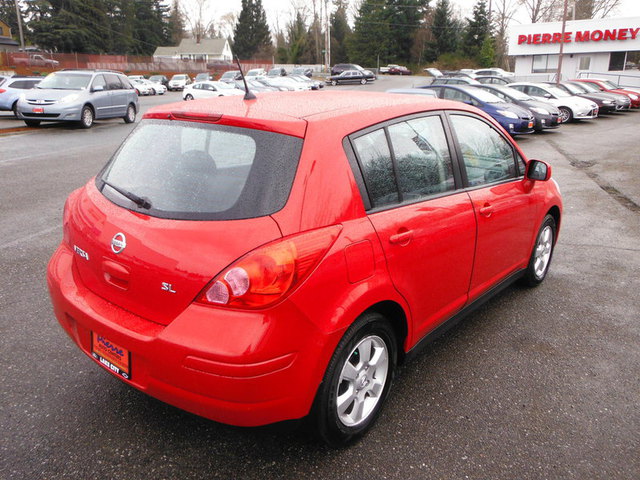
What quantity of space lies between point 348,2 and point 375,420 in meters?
105

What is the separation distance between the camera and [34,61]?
160 ft

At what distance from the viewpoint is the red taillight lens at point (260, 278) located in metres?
2.09

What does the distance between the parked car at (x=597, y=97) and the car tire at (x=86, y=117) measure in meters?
18.8

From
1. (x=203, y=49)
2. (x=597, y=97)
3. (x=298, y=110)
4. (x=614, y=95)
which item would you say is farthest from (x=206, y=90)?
(x=203, y=49)

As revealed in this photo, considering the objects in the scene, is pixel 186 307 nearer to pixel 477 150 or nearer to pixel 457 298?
pixel 457 298

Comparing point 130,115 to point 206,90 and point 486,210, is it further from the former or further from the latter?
point 486,210

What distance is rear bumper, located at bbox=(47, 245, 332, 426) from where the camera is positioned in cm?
207

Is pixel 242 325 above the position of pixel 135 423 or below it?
above

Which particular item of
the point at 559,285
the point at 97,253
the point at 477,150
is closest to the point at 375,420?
the point at 97,253

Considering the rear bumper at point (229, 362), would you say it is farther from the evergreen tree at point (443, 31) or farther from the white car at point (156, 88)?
the evergreen tree at point (443, 31)

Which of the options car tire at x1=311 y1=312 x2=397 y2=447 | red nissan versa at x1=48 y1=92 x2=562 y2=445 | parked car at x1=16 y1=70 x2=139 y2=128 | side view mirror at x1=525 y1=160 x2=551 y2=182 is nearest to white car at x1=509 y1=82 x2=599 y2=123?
parked car at x1=16 y1=70 x2=139 y2=128

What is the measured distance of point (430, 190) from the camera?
298 cm

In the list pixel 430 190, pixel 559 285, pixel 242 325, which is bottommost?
pixel 559 285

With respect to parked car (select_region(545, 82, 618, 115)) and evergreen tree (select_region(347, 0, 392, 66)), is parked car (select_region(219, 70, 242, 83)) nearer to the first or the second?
parked car (select_region(545, 82, 618, 115))
